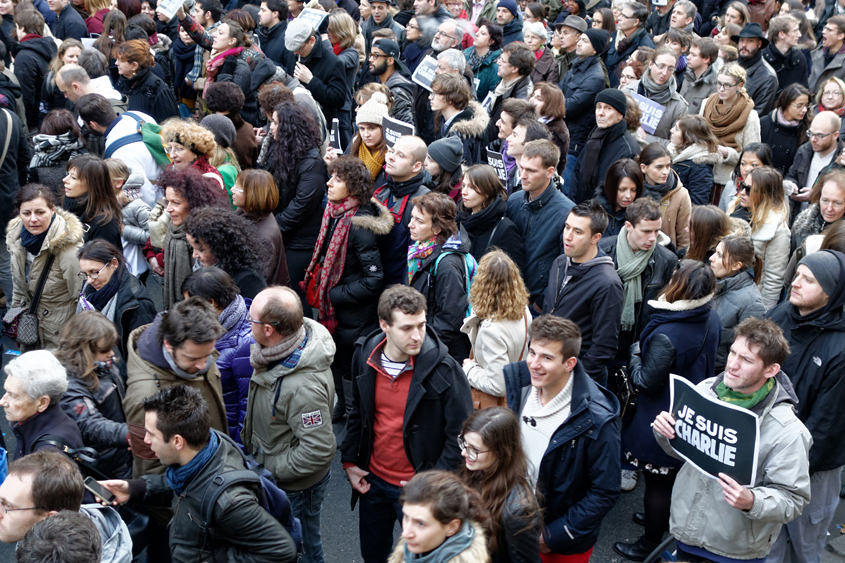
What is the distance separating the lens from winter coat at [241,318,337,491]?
13.6 ft

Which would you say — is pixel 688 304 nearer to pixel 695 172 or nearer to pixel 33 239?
pixel 695 172

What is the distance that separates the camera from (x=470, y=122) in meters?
7.41

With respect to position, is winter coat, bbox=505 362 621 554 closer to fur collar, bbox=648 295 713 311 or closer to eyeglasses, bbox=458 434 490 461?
eyeglasses, bbox=458 434 490 461

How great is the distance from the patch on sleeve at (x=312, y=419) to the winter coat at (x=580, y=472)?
1135 mm

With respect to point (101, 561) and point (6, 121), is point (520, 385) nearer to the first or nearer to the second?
point (101, 561)

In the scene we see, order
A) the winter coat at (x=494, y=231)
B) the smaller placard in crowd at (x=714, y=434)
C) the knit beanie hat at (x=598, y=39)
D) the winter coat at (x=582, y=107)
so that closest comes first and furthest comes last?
the smaller placard in crowd at (x=714, y=434) < the winter coat at (x=494, y=231) < the winter coat at (x=582, y=107) < the knit beanie hat at (x=598, y=39)

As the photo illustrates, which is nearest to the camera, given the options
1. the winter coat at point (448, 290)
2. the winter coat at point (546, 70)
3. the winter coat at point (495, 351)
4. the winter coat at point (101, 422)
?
the winter coat at point (101, 422)

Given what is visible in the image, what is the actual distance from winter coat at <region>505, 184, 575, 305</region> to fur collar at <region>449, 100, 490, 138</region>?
1633mm

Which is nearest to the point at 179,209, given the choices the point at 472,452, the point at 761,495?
the point at 472,452

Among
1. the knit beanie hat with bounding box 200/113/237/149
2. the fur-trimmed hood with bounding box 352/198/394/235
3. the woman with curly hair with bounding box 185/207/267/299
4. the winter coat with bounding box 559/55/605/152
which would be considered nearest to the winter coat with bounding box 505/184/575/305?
the fur-trimmed hood with bounding box 352/198/394/235

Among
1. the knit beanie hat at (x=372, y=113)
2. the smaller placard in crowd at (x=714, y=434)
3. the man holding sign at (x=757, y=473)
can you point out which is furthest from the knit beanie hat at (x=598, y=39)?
the smaller placard in crowd at (x=714, y=434)

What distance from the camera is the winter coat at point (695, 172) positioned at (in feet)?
23.8

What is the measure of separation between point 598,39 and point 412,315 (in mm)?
6007

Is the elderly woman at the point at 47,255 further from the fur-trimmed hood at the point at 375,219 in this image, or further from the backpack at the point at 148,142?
the fur-trimmed hood at the point at 375,219
